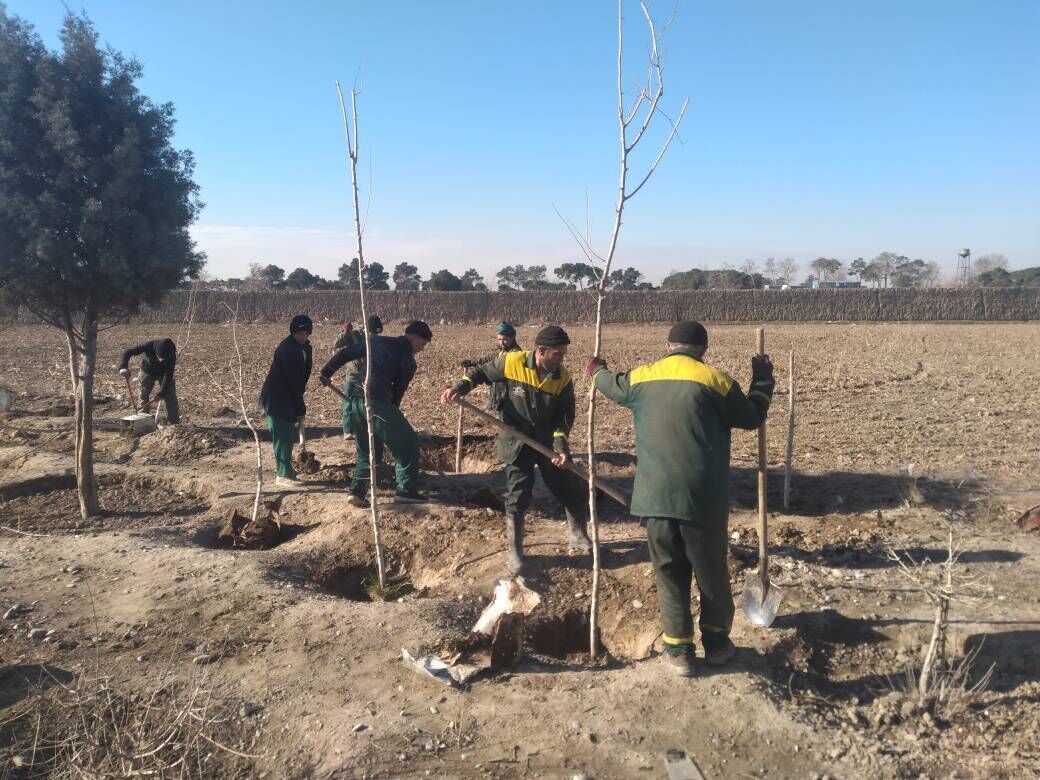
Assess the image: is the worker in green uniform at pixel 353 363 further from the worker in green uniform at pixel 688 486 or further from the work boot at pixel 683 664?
the work boot at pixel 683 664

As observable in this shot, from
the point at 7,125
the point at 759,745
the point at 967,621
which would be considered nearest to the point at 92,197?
the point at 7,125

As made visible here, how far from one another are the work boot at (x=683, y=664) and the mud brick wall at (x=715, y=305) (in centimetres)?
3470

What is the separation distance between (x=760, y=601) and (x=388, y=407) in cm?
357

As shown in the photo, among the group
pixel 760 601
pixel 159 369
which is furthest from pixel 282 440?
pixel 760 601

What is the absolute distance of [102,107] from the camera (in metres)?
6.52

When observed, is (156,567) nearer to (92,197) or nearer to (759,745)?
(92,197)

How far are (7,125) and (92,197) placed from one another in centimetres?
78

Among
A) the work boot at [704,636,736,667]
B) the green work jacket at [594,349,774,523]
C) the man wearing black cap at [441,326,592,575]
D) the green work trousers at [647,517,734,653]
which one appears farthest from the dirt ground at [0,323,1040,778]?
the green work jacket at [594,349,774,523]

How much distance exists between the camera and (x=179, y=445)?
908 centimetres

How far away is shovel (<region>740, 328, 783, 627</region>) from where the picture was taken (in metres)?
4.51

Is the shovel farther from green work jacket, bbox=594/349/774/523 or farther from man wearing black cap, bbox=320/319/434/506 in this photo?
man wearing black cap, bbox=320/319/434/506

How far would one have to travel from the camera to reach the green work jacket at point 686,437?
3861 mm

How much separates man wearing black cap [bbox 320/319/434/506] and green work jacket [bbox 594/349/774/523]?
3.08 metres

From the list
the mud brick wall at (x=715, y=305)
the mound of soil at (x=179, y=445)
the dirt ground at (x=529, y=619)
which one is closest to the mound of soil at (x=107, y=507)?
the dirt ground at (x=529, y=619)
